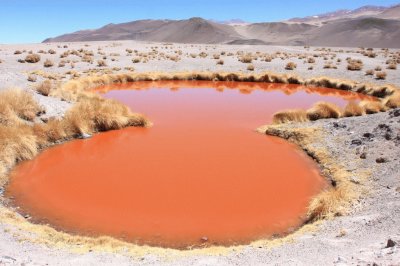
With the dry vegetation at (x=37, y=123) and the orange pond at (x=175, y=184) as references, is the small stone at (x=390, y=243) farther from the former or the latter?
the dry vegetation at (x=37, y=123)

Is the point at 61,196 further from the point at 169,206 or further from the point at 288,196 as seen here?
the point at 288,196

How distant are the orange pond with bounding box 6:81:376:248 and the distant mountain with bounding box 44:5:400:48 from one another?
8851 centimetres

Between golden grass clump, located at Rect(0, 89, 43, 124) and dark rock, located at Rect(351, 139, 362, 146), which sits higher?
golden grass clump, located at Rect(0, 89, 43, 124)

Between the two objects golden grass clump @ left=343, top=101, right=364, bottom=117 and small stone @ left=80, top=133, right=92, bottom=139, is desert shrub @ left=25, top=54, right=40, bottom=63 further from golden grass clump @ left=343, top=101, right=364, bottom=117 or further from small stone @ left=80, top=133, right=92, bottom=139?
golden grass clump @ left=343, top=101, right=364, bottom=117

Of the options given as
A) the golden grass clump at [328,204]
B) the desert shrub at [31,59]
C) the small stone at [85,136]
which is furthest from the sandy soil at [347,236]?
the desert shrub at [31,59]

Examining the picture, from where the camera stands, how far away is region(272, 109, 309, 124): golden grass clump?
1544cm

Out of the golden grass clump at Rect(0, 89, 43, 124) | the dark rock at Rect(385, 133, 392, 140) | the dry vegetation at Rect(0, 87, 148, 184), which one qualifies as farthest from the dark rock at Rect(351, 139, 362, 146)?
the golden grass clump at Rect(0, 89, 43, 124)

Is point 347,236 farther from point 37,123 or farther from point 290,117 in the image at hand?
point 37,123

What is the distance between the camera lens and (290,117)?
611 inches

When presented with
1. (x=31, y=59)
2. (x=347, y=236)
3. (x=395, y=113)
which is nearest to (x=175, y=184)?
(x=347, y=236)

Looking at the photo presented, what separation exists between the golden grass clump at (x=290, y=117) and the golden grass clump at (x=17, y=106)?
835 centimetres

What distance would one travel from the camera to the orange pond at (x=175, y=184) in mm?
8180

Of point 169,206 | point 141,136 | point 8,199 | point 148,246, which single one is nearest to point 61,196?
point 8,199

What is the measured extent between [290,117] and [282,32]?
137 metres
